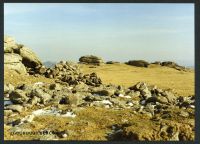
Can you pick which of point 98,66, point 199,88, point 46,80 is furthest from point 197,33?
point 98,66

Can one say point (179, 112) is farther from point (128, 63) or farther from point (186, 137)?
point (128, 63)

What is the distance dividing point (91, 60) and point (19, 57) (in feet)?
76.2

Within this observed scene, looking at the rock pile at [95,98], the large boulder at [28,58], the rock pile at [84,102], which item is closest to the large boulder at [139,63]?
the large boulder at [28,58]

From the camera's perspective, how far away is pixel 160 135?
37.4ft

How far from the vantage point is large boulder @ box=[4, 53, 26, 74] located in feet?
71.3

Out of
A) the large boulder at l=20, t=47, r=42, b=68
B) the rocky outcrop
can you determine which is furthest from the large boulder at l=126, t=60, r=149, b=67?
the large boulder at l=20, t=47, r=42, b=68

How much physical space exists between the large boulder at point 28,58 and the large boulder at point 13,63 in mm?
936

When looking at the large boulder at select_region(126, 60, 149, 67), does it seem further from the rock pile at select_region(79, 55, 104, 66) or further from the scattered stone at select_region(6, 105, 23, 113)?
the scattered stone at select_region(6, 105, 23, 113)

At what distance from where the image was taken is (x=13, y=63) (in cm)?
2219

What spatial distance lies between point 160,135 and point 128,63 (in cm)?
3559

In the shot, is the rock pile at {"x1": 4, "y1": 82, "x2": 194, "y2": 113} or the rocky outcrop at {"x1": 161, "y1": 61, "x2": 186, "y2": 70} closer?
the rock pile at {"x1": 4, "y1": 82, "x2": 194, "y2": 113}

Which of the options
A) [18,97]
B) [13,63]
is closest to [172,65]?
[13,63]

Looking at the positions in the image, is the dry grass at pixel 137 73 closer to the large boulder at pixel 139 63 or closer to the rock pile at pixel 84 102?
the large boulder at pixel 139 63

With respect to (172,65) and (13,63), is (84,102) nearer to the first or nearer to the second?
(13,63)
